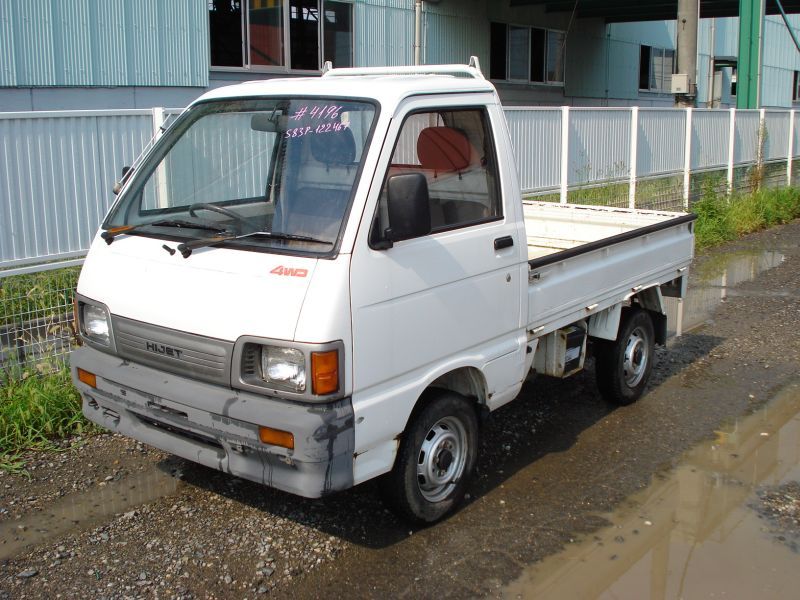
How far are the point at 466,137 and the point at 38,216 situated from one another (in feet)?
10.5

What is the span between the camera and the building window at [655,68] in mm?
24703

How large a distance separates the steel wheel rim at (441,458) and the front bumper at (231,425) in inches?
26.1

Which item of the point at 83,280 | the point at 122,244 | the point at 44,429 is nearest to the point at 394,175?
the point at 122,244

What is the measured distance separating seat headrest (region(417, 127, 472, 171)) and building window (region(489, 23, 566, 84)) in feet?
48.3

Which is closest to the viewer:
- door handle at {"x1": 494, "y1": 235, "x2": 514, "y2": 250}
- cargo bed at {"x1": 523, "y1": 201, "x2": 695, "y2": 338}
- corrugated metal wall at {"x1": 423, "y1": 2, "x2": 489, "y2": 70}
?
door handle at {"x1": 494, "y1": 235, "x2": 514, "y2": 250}

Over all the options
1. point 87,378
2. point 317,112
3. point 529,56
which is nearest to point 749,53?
point 529,56

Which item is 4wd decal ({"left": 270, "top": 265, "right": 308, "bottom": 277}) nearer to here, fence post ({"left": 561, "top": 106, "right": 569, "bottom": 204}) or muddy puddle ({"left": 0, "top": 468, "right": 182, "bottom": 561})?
muddy puddle ({"left": 0, "top": 468, "right": 182, "bottom": 561})

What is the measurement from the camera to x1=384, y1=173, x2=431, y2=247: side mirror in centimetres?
380

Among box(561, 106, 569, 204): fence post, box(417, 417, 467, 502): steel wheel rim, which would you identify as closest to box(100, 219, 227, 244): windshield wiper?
box(417, 417, 467, 502): steel wheel rim

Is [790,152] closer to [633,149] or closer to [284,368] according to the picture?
A: [633,149]

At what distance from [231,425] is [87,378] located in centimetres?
107

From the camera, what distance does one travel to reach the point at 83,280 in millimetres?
4461

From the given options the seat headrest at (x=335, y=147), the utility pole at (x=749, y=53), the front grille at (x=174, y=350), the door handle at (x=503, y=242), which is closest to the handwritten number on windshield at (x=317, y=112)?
the seat headrest at (x=335, y=147)

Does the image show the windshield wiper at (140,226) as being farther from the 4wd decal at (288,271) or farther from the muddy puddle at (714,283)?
the muddy puddle at (714,283)
